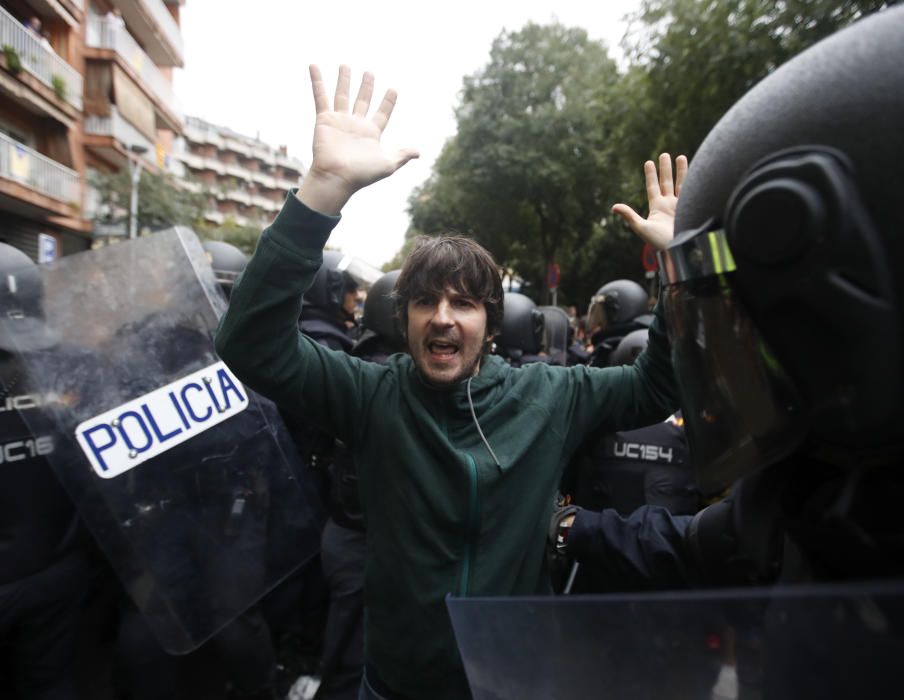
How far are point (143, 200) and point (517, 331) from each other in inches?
569

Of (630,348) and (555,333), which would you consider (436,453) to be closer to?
(630,348)

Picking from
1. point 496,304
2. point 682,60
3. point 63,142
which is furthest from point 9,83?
point 496,304

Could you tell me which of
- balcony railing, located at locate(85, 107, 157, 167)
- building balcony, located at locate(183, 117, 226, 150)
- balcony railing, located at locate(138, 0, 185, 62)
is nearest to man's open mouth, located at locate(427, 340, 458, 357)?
balcony railing, located at locate(85, 107, 157, 167)

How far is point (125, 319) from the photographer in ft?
6.95

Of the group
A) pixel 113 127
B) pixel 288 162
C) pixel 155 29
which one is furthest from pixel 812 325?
pixel 288 162

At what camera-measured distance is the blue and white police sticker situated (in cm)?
198

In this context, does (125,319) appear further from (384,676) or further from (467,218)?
(467,218)

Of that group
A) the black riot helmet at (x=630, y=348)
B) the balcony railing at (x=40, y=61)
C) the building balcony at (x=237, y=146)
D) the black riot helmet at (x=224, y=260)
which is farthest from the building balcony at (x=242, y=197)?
the black riot helmet at (x=630, y=348)

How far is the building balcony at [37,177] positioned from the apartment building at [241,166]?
33.1 metres

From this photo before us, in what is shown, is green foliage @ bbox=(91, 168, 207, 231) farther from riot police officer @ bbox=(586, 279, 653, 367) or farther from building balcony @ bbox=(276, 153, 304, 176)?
building balcony @ bbox=(276, 153, 304, 176)

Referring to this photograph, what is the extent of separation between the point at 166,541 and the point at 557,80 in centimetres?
1822

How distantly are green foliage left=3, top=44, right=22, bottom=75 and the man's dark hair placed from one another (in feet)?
44.6

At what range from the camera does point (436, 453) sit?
59.6 inches

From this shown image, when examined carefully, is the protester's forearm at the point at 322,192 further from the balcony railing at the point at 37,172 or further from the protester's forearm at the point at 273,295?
the balcony railing at the point at 37,172
